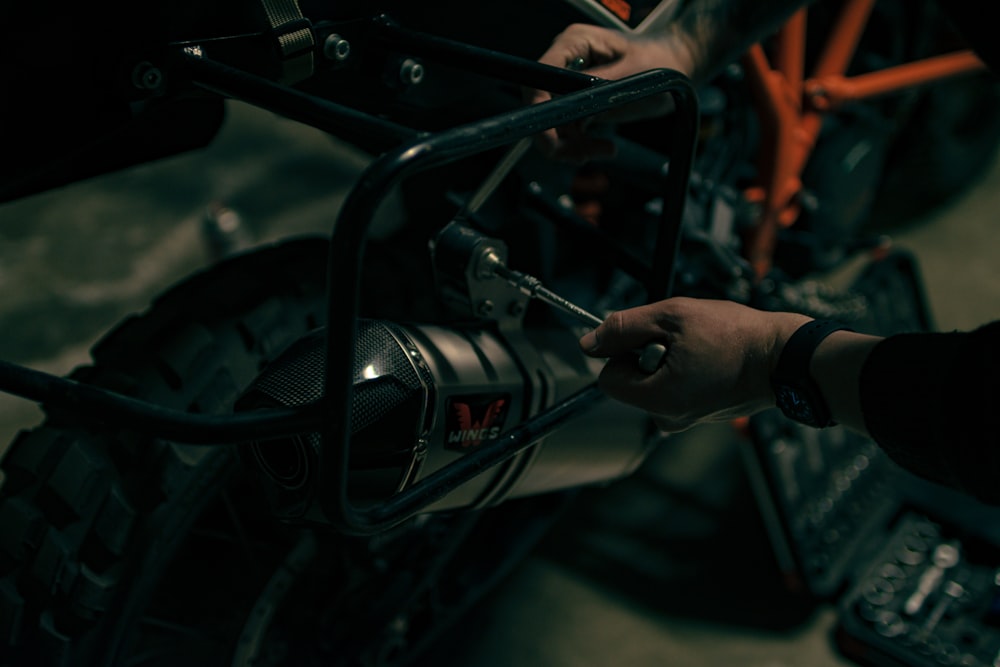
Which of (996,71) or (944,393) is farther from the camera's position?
(996,71)

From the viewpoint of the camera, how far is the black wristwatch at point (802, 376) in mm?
731

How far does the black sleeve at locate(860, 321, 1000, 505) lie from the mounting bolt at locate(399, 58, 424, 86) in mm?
508

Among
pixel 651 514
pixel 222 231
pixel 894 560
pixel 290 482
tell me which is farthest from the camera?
pixel 222 231

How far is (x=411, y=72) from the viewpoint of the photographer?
0.91 metres

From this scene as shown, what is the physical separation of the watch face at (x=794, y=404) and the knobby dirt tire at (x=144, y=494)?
0.53 metres

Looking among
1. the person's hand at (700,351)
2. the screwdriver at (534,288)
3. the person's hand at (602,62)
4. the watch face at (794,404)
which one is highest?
the person's hand at (602,62)

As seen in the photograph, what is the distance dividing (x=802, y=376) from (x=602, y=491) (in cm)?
86

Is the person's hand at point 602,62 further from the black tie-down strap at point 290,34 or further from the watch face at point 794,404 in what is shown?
the watch face at point 794,404

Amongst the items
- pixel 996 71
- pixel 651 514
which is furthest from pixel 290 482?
pixel 651 514

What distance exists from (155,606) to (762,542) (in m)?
0.93

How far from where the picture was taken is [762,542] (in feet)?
4.85

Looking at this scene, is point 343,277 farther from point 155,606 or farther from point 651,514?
point 651,514

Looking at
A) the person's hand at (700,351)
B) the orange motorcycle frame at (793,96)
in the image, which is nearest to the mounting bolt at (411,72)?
the person's hand at (700,351)

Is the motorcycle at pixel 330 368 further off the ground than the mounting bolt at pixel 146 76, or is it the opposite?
the mounting bolt at pixel 146 76
